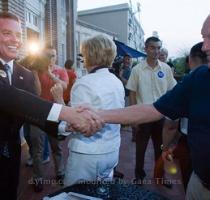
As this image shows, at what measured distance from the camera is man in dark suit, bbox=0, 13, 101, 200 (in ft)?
6.67

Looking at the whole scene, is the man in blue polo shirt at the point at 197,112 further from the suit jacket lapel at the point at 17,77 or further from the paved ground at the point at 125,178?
the paved ground at the point at 125,178

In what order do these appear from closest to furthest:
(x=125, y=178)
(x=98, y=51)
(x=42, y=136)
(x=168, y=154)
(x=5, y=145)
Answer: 1. (x=5, y=145)
2. (x=98, y=51)
3. (x=168, y=154)
4. (x=42, y=136)
5. (x=125, y=178)

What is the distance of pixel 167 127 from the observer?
3.30 m

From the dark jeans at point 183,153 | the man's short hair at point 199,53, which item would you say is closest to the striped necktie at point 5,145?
the dark jeans at point 183,153

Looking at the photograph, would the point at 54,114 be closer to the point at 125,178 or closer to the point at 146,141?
the point at 146,141

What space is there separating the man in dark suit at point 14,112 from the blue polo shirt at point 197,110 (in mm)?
629

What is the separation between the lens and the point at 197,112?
1.91m

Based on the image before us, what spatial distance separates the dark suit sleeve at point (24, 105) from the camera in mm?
2023

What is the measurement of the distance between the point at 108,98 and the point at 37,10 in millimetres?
7400

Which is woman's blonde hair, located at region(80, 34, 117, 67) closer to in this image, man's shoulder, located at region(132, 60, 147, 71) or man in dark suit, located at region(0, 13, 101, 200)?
man in dark suit, located at region(0, 13, 101, 200)

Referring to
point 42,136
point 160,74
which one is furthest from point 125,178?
point 160,74

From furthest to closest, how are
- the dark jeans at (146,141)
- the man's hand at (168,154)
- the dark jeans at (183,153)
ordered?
the dark jeans at (146,141) < the dark jeans at (183,153) < the man's hand at (168,154)

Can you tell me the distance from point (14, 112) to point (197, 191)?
1.26 meters

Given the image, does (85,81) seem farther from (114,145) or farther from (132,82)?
(132,82)
